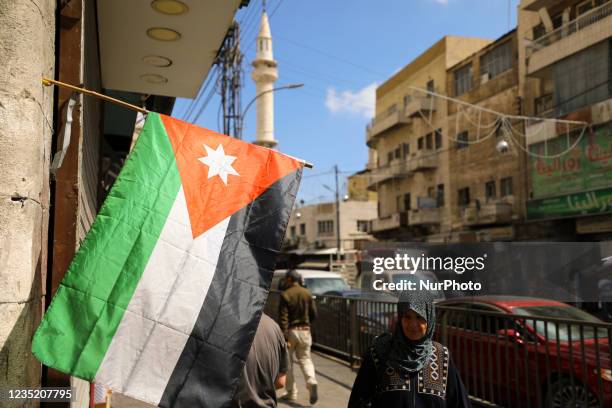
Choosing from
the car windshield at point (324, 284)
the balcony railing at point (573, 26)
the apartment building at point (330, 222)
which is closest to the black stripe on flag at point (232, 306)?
the car windshield at point (324, 284)

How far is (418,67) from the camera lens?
4525cm

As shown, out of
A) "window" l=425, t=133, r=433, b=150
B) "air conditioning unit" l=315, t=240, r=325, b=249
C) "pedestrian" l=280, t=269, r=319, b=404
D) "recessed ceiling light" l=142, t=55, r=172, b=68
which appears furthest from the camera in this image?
"air conditioning unit" l=315, t=240, r=325, b=249

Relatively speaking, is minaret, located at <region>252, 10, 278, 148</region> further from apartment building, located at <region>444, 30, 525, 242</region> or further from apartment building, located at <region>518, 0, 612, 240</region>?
apartment building, located at <region>518, 0, 612, 240</region>

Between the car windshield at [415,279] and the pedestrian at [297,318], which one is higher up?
the car windshield at [415,279]

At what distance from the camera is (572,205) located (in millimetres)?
26547

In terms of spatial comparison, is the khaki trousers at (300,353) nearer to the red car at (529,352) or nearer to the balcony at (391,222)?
the red car at (529,352)

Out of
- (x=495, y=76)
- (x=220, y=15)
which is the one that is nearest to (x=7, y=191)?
(x=220, y=15)

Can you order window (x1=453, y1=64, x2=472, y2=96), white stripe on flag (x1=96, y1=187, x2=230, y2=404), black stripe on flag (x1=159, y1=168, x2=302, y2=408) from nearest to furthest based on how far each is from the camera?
white stripe on flag (x1=96, y1=187, x2=230, y2=404) → black stripe on flag (x1=159, y1=168, x2=302, y2=408) → window (x1=453, y1=64, x2=472, y2=96)

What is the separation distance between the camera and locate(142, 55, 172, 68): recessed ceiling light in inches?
273

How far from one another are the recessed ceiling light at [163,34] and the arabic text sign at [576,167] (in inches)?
920

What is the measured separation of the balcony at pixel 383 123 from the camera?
4563cm

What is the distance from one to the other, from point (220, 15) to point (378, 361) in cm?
365

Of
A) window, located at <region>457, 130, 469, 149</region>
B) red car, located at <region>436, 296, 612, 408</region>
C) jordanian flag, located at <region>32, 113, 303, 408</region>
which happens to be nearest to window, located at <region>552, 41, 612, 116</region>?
window, located at <region>457, 130, 469, 149</region>

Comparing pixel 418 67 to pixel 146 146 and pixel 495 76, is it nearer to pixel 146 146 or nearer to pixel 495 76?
pixel 495 76
